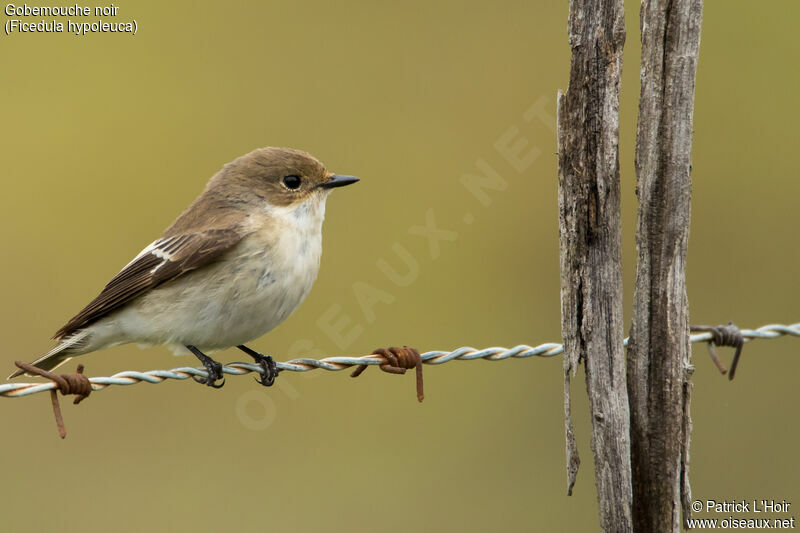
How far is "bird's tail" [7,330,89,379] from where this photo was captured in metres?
4.80

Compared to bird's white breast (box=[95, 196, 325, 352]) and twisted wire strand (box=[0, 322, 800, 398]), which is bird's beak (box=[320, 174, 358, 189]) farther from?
twisted wire strand (box=[0, 322, 800, 398])

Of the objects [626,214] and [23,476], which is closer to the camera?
[23,476]

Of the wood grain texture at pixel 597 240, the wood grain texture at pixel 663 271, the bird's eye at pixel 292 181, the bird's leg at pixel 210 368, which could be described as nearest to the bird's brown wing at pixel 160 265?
the bird's leg at pixel 210 368

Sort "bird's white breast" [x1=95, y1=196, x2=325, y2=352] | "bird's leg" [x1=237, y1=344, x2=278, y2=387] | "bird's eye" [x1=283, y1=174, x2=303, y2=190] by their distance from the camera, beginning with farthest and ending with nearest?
"bird's eye" [x1=283, y1=174, x2=303, y2=190] → "bird's leg" [x1=237, y1=344, x2=278, y2=387] → "bird's white breast" [x1=95, y1=196, x2=325, y2=352]

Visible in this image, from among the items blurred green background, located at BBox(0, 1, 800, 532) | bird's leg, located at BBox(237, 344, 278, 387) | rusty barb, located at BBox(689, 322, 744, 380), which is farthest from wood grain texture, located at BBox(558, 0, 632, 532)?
blurred green background, located at BBox(0, 1, 800, 532)

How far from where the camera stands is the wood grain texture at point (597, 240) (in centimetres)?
322

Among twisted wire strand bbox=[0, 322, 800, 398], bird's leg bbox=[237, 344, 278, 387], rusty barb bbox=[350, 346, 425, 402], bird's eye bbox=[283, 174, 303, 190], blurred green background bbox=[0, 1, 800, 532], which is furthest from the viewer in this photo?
blurred green background bbox=[0, 1, 800, 532]

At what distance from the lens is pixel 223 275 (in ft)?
14.8

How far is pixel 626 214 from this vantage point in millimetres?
8914

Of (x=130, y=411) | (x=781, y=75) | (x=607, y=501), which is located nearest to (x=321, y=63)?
(x=130, y=411)

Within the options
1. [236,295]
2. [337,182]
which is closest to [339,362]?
[236,295]

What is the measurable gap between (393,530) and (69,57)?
669 centimetres

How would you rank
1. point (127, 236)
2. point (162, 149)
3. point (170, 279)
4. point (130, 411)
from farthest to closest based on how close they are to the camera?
point (162, 149) < point (127, 236) < point (130, 411) < point (170, 279)

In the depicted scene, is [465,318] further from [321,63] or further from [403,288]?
[321,63]
